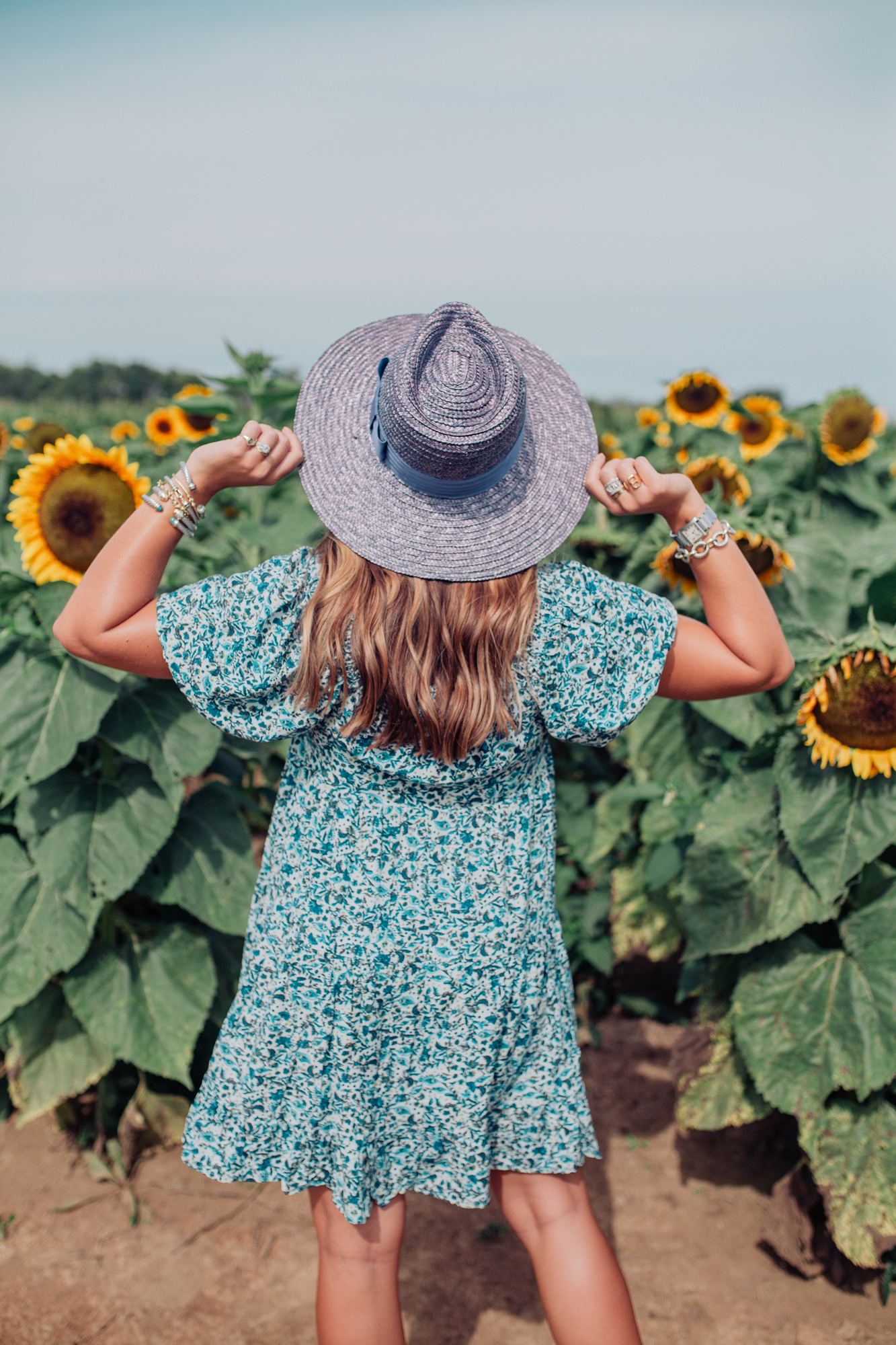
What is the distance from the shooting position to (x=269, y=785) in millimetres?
3125

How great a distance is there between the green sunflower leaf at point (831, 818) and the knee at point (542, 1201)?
70 centimetres

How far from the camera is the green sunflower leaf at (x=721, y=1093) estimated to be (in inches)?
83.8

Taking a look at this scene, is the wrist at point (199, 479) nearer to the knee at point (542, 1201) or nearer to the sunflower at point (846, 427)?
the knee at point (542, 1201)

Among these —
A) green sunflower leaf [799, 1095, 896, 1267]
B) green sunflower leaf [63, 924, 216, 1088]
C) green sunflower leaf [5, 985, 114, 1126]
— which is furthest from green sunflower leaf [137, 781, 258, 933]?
green sunflower leaf [799, 1095, 896, 1267]

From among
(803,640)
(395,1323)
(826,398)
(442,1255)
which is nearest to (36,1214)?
(442,1255)

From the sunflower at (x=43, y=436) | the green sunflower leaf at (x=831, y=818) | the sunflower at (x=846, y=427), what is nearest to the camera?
the green sunflower leaf at (x=831, y=818)

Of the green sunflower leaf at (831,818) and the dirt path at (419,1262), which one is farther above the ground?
the green sunflower leaf at (831,818)

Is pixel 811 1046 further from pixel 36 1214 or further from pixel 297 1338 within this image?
pixel 36 1214

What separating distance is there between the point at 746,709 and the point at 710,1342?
4.07 feet

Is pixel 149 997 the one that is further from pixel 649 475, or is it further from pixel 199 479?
pixel 649 475

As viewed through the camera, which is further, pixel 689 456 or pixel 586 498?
pixel 689 456

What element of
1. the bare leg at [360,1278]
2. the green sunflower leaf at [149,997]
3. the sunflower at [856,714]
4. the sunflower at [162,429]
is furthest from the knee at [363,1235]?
the sunflower at [162,429]

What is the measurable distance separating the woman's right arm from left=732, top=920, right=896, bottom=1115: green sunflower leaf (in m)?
0.83

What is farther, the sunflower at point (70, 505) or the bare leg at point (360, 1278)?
the sunflower at point (70, 505)
